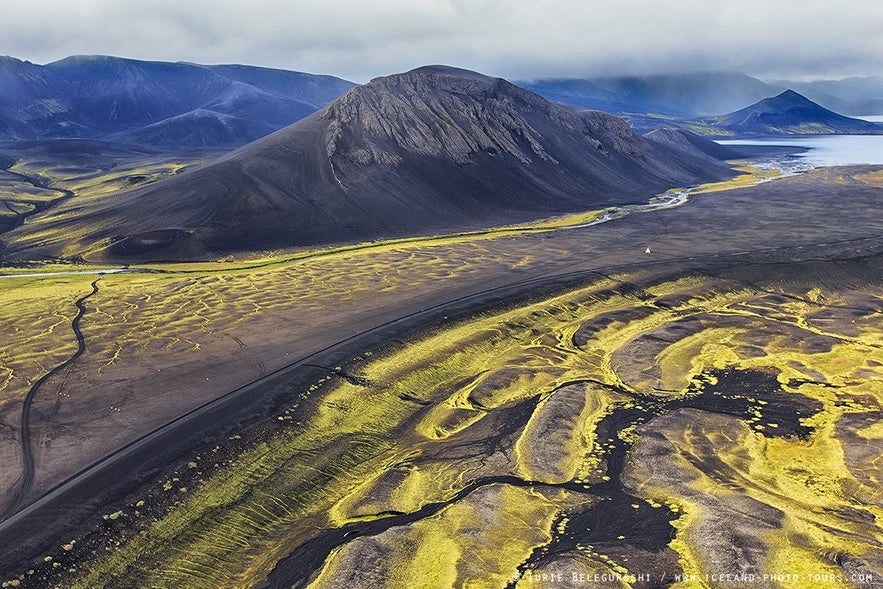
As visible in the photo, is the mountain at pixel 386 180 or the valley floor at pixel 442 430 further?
the mountain at pixel 386 180

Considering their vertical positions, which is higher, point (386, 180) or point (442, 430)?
point (386, 180)

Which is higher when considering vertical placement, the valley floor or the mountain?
the mountain

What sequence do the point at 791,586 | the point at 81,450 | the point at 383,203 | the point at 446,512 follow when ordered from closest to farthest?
the point at 791,586
the point at 446,512
the point at 81,450
the point at 383,203

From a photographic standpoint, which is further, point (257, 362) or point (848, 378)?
point (257, 362)

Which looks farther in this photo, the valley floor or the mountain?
the mountain

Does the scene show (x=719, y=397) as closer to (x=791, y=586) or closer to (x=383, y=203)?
(x=791, y=586)

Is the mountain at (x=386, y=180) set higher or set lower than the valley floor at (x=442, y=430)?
higher

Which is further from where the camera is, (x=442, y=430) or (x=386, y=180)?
(x=386, y=180)

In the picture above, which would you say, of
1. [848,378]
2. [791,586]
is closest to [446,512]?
[791,586]
